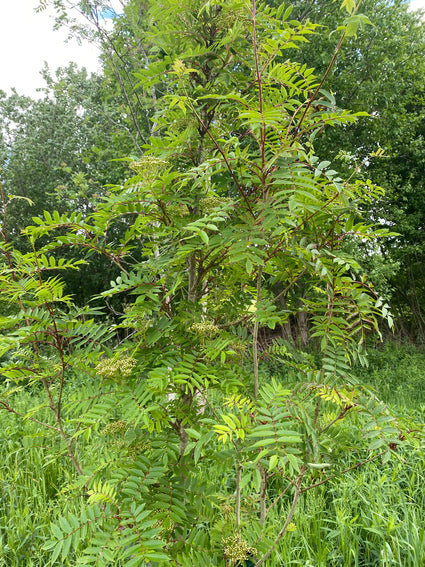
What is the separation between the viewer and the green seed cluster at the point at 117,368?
1.01m

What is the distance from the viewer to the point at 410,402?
4.70 m

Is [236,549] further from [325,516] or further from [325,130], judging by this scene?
[325,130]

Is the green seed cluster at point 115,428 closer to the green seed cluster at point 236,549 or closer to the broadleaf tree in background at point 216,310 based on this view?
the broadleaf tree in background at point 216,310

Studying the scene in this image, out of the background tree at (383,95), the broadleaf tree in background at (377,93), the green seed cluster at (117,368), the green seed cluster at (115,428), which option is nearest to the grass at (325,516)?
the green seed cluster at (115,428)

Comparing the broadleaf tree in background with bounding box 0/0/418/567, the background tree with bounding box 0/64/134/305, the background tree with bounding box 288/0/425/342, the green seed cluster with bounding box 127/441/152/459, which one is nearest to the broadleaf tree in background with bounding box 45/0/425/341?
the background tree with bounding box 288/0/425/342

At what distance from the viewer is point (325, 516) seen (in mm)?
2383

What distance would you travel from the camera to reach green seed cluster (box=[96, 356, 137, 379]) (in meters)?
1.01

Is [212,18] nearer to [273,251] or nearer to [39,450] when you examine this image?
[273,251]

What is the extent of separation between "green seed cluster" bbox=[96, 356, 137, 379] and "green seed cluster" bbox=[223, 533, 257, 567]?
0.53 metres

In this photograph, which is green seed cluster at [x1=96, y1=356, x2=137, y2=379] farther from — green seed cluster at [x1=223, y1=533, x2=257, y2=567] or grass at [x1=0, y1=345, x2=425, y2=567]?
grass at [x1=0, y1=345, x2=425, y2=567]

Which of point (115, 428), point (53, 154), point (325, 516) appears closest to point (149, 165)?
point (115, 428)

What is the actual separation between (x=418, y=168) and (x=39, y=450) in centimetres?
866

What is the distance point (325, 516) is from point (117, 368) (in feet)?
7.05

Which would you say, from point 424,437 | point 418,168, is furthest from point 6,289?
point 418,168
